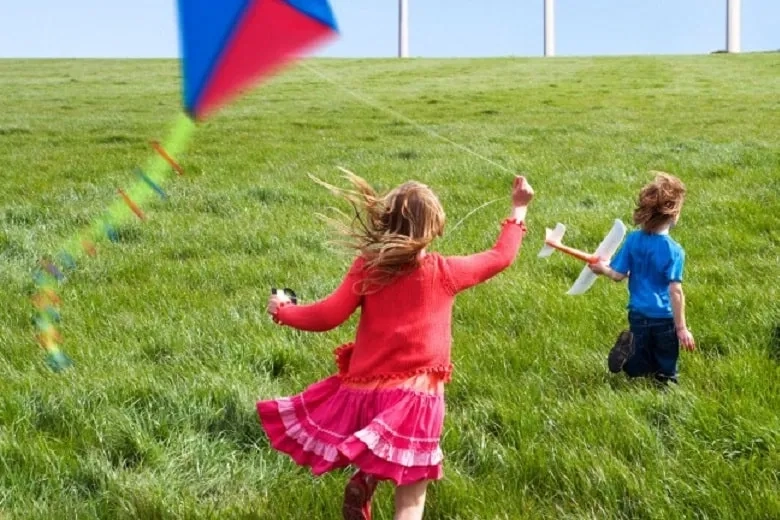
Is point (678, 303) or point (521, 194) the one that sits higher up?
point (521, 194)

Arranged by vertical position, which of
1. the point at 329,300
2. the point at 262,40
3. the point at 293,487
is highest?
the point at 262,40

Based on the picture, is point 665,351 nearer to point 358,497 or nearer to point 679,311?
point 679,311

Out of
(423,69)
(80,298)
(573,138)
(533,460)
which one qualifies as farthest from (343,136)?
(423,69)

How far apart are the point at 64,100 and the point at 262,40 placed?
25701 mm

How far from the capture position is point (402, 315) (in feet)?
10.3

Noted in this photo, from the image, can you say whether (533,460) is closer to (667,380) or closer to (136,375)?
(667,380)

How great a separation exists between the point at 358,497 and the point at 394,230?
2.93ft

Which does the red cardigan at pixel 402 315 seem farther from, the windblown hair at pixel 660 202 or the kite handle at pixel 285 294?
the windblown hair at pixel 660 202

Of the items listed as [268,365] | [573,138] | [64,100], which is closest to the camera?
[268,365]

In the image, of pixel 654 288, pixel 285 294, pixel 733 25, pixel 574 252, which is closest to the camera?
pixel 285 294

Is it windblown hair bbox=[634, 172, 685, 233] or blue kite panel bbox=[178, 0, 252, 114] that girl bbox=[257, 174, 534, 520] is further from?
windblown hair bbox=[634, 172, 685, 233]

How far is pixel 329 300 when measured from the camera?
3.17 m

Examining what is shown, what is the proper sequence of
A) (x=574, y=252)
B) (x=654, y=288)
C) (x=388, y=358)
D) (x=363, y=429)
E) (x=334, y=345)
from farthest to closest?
1. (x=334, y=345)
2. (x=654, y=288)
3. (x=574, y=252)
4. (x=388, y=358)
5. (x=363, y=429)

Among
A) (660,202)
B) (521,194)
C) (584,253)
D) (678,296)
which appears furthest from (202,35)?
(678,296)
